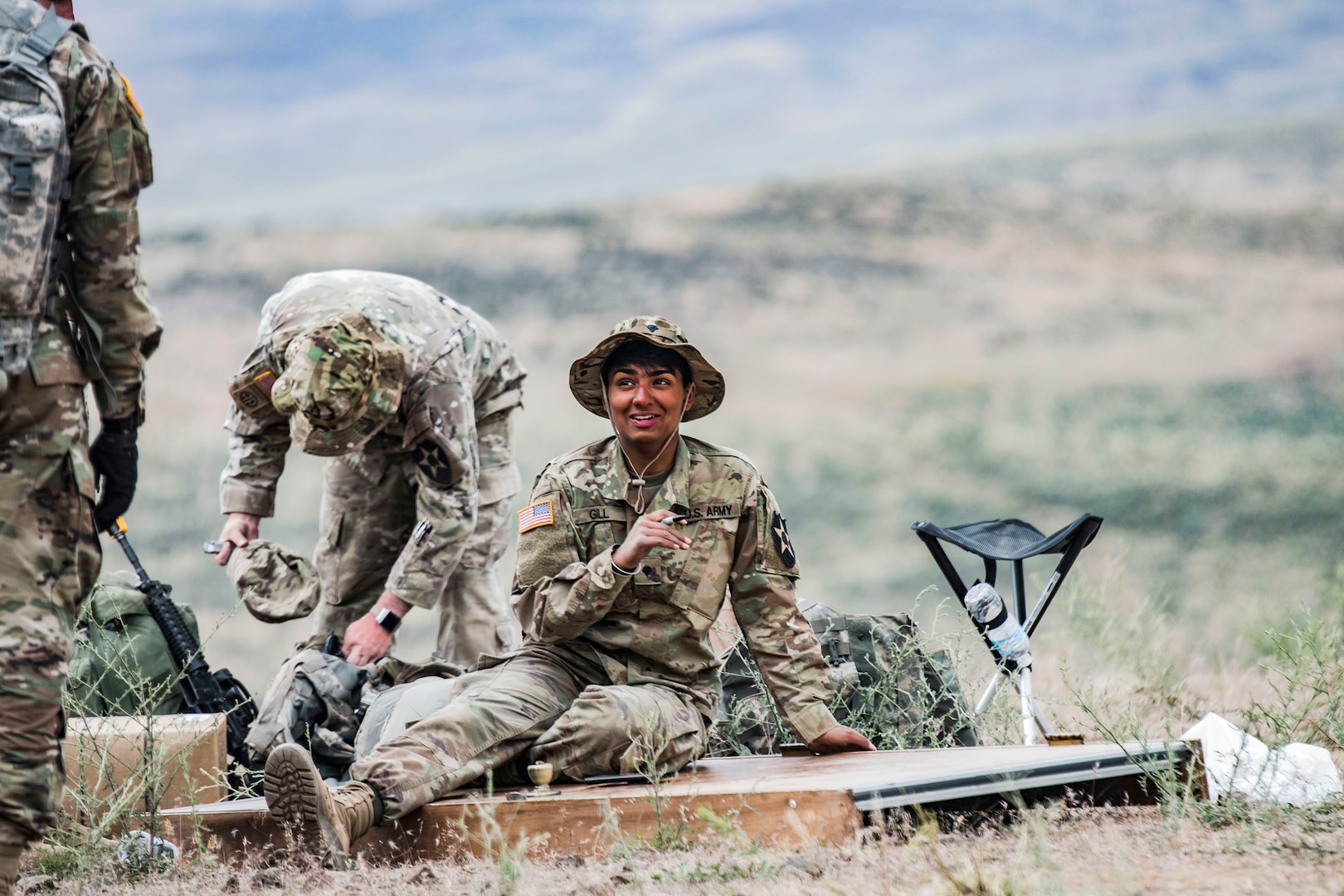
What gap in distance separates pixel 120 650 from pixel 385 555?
129 cm

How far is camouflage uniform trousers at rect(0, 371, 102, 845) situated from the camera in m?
3.28

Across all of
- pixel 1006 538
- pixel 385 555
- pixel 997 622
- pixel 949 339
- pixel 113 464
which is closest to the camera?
pixel 113 464

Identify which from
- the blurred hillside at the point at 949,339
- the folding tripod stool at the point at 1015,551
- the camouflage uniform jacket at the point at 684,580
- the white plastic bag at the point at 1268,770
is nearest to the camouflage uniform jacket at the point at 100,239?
the camouflage uniform jacket at the point at 684,580

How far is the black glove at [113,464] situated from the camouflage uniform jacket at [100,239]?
0.14 ft

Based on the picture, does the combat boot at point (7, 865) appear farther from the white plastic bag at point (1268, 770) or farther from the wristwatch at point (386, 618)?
the white plastic bag at point (1268, 770)

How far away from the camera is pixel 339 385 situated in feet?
18.0

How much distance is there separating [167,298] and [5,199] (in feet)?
78.7

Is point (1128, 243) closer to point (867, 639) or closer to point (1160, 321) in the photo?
point (1160, 321)

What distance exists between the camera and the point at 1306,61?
102ft

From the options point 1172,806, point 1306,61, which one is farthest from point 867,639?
point 1306,61

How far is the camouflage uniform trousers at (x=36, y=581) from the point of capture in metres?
3.28

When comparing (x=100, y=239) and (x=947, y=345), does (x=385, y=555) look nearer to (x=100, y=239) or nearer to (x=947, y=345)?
(x=100, y=239)

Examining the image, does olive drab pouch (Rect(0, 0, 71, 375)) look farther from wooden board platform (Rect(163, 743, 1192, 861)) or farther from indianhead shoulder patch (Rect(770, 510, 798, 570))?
indianhead shoulder patch (Rect(770, 510, 798, 570))

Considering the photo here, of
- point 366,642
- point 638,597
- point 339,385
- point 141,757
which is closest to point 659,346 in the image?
point 638,597
